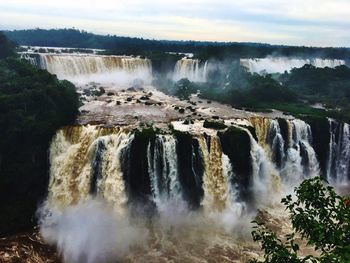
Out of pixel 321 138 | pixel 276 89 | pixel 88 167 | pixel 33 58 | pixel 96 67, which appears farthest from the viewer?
pixel 96 67

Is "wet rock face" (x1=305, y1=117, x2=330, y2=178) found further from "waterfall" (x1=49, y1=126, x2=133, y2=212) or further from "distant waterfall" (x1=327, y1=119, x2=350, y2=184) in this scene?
"waterfall" (x1=49, y1=126, x2=133, y2=212)

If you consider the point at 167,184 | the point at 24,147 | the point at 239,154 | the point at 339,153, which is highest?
the point at 24,147

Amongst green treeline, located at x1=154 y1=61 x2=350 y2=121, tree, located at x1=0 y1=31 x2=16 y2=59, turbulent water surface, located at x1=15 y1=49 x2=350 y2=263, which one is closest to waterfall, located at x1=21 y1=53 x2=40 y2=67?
tree, located at x1=0 y1=31 x2=16 y2=59

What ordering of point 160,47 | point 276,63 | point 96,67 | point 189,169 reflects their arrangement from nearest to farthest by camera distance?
point 189,169 → point 96,67 → point 276,63 → point 160,47

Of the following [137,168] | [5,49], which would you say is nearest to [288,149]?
[137,168]

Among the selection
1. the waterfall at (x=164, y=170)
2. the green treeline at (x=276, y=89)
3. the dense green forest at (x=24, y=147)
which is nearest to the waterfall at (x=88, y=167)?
the dense green forest at (x=24, y=147)

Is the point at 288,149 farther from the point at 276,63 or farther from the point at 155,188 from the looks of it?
the point at 276,63

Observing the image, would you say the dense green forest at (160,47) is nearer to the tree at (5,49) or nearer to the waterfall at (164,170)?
the tree at (5,49)
